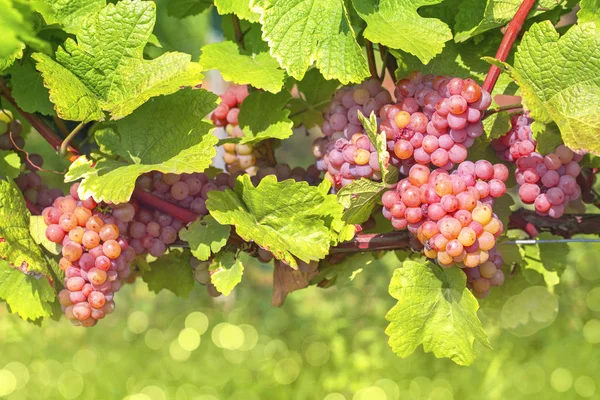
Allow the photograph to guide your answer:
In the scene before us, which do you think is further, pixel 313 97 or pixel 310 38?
pixel 313 97

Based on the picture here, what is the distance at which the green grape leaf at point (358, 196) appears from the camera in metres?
0.83

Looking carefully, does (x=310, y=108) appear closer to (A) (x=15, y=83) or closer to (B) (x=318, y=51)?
(B) (x=318, y=51)

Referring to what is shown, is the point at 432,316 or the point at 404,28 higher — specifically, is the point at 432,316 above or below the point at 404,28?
below

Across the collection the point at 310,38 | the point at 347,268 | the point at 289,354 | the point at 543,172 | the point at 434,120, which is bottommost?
the point at 289,354

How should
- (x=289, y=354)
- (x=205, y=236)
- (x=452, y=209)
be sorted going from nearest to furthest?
1. (x=452, y=209)
2. (x=205, y=236)
3. (x=289, y=354)

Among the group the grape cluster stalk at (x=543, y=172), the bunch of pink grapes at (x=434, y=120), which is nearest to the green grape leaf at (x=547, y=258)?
the grape cluster stalk at (x=543, y=172)

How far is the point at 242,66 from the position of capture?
92 centimetres

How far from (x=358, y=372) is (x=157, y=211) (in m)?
1.41

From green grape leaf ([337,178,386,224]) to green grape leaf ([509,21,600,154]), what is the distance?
0.20m

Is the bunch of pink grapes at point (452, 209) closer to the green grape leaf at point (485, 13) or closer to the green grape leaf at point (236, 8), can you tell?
the green grape leaf at point (485, 13)

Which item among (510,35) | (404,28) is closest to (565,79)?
(510,35)

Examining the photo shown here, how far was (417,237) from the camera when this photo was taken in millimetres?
823

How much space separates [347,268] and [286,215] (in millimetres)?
161

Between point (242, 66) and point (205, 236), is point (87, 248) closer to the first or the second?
point (205, 236)
